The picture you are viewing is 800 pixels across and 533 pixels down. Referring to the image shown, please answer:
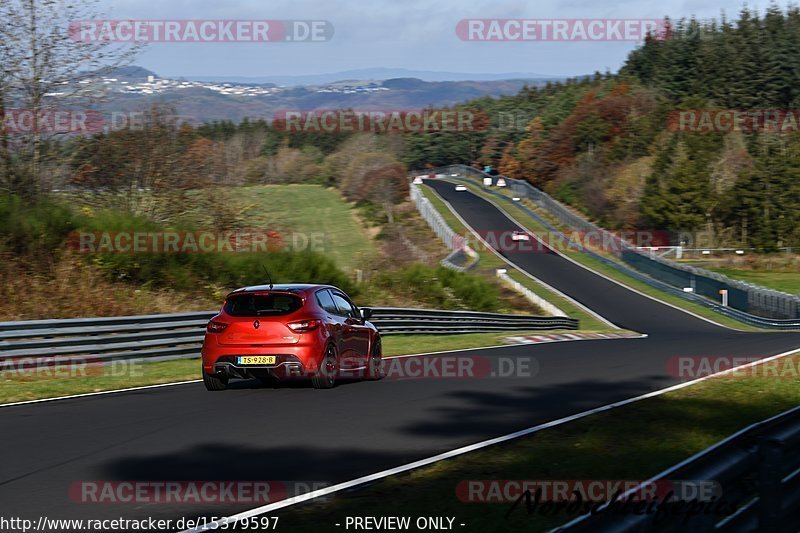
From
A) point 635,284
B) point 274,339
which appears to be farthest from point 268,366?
point 635,284

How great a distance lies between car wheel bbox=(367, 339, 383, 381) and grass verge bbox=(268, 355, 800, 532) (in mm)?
4403

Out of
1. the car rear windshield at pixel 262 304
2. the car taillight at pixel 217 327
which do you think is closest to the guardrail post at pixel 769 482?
the car rear windshield at pixel 262 304

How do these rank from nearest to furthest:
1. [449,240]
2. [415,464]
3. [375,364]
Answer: [415,464]
[375,364]
[449,240]

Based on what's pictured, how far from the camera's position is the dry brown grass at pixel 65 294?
20.4 meters

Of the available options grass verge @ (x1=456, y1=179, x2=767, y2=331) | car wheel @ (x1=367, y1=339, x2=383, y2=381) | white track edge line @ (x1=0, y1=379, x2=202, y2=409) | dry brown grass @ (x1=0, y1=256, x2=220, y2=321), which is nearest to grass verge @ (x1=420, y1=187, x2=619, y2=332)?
grass verge @ (x1=456, y1=179, x2=767, y2=331)

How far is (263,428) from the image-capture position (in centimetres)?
975

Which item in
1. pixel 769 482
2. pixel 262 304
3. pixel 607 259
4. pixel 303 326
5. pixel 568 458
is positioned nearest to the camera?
pixel 769 482

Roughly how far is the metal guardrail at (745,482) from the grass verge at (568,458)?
1622mm

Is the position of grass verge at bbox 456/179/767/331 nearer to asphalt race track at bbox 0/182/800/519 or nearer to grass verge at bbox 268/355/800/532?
asphalt race track at bbox 0/182/800/519

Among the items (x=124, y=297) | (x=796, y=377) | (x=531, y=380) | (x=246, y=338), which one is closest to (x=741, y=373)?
(x=796, y=377)

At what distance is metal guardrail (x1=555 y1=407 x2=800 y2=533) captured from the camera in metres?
3.97

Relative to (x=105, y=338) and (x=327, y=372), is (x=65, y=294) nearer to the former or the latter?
(x=105, y=338)

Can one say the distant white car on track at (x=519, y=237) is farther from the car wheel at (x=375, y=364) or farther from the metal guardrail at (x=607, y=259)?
the car wheel at (x=375, y=364)

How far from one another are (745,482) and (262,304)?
918 centimetres
